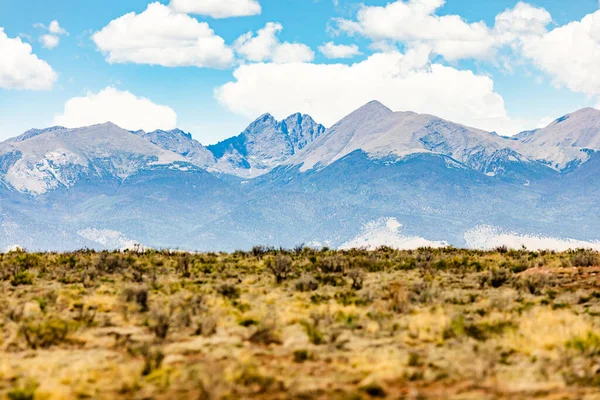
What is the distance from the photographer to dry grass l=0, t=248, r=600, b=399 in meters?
12.4

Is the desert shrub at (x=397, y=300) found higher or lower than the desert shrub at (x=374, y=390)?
higher

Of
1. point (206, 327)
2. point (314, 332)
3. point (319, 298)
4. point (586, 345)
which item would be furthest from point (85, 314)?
point (586, 345)

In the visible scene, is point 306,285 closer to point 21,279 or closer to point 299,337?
point 299,337

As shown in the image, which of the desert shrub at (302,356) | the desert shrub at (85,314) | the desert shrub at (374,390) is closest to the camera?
the desert shrub at (374,390)

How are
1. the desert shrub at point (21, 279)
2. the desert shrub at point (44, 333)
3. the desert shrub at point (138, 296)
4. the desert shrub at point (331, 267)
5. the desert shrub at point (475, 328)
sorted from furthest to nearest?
the desert shrub at point (331, 267)
the desert shrub at point (21, 279)
the desert shrub at point (138, 296)
the desert shrub at point (475, 328)
the desert shrub at point (44, 333)

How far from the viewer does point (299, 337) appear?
16.7 m

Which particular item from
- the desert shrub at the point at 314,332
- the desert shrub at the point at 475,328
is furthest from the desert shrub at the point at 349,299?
the desert shrub at the point at 475,328

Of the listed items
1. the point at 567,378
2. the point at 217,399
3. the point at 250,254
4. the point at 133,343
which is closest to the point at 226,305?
the point at 133,343

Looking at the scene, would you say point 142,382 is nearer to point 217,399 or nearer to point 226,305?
point 217,399

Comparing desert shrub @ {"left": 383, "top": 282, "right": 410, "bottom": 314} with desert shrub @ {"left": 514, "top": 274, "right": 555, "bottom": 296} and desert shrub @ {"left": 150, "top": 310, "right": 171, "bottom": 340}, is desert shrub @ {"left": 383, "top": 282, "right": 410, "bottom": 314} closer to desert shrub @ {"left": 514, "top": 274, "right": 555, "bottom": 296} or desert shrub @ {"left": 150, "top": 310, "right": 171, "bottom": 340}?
desert shrub @ {"left": 514, "top": 274, "right": 555, "bottom": 296}

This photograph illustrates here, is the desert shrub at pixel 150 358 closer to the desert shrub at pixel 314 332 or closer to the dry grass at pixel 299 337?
the dry grass at pixel 299 337

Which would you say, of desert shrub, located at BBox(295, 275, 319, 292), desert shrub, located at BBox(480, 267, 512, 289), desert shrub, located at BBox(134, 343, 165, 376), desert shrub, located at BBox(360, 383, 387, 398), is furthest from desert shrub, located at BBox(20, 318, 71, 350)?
desert shrub, located at BBox(480, 267, 512, 289)

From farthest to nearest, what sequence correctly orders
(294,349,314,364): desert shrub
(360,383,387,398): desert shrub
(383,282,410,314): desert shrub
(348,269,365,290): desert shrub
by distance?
(348,269,365,290): desert shrub
(383,282,410,314): desert shrub
(294,349,314,364): desert shrub
(360,383,387,398): desert shrub

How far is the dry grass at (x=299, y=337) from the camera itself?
40.5ft
